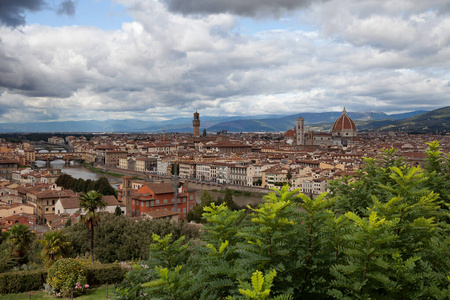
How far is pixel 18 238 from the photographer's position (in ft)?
42.8

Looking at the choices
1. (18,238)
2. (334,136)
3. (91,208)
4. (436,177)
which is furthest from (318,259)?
(334,136)

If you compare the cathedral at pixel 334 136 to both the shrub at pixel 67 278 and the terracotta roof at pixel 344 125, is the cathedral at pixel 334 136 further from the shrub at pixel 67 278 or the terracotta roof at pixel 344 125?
the shrub at pixel 67 278

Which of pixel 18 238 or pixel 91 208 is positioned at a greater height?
pixel 91 208

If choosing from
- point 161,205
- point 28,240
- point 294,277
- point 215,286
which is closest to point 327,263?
point 294,277

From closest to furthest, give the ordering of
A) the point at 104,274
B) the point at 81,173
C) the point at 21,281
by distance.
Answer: the point at 21,281
the point at 104,274
the point at 81,173

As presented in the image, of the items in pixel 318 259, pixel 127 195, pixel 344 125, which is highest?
pixel 344 125

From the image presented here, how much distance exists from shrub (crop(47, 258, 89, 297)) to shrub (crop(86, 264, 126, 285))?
0.73 meters

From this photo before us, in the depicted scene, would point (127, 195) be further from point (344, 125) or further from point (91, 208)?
point (344, 125)

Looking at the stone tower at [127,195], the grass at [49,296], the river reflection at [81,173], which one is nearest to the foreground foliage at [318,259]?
the grass at [49,296]

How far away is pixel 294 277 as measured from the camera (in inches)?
137

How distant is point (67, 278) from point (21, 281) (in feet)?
6.54

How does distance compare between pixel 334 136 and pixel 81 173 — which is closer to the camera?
pixel 81 173

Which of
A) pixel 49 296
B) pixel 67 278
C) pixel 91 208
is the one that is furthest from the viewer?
pixel 91 208

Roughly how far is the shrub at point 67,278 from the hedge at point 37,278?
0.74m
